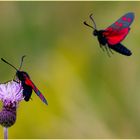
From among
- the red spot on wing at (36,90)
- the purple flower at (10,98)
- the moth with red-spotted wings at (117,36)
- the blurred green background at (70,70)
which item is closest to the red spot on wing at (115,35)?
the moth with red-spotted wings at (117,36)

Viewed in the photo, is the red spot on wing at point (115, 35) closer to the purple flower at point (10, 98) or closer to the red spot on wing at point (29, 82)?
the red spot on wing at point (29, 82)

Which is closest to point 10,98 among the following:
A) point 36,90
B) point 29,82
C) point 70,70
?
point 29,82

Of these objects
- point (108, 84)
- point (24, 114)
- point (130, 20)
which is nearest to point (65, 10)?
point (108, 84)

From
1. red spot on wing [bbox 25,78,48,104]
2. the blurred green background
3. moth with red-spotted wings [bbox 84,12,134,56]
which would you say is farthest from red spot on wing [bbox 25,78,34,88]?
the blurred green background

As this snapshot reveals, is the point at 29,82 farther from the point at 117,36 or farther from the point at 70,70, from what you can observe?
the point at 70,70

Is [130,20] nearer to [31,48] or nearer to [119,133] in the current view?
[119,133]

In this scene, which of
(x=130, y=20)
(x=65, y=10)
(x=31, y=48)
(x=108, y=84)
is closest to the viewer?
(x=130, y=20)
